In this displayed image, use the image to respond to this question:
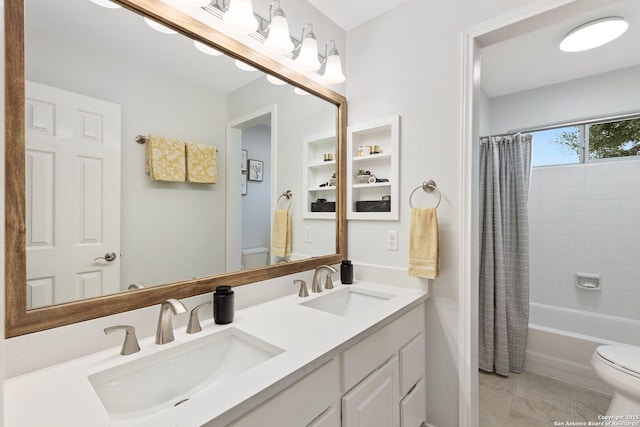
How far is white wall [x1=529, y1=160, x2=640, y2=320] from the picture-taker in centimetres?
244

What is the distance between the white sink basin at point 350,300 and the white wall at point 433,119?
0.71 ft

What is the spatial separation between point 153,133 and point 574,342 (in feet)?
9.54

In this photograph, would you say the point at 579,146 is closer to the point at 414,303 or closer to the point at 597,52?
the point at 597,52

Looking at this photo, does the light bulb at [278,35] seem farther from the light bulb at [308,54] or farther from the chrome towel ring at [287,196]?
the chrome towel ring at [287,196]

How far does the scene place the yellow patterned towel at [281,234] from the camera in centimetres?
154

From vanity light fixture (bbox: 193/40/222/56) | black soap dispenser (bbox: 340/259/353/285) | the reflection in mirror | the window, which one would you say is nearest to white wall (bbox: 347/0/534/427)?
black soap dispenser (bbox: 340/259/353/285)

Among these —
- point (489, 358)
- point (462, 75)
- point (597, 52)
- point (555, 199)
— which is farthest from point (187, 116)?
point (555, 199)

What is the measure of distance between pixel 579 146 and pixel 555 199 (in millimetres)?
525

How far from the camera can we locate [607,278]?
8.29ft

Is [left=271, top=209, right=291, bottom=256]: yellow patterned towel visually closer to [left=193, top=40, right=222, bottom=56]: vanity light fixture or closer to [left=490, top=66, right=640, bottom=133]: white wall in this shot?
[left=193, top=40, right=222, bottom=56]: vanity light fixture

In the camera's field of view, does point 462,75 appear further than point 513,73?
No

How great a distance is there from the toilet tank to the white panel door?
0.51 m

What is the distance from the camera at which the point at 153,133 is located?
1.08 metres

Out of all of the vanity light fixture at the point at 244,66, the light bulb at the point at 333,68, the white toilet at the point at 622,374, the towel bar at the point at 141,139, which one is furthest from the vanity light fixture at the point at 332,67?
the white toilet at the point at 622,374
